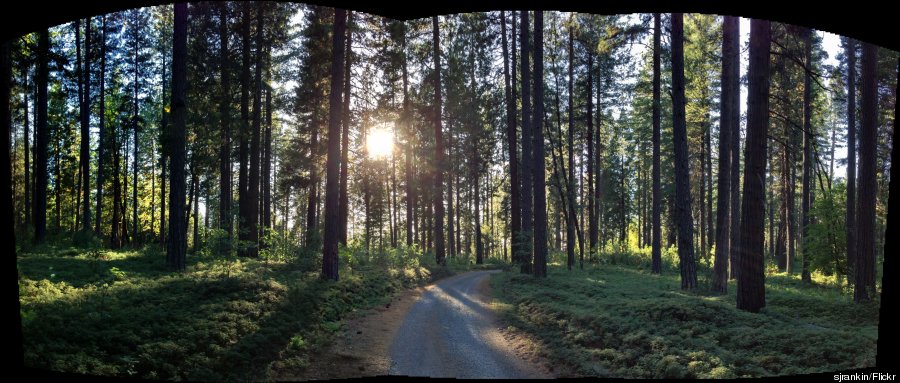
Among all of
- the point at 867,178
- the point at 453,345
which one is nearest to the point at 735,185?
the point at 867,178

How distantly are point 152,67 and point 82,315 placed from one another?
32707mm

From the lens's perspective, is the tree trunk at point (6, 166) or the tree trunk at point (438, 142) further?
the tree trunk at point (438, 142)

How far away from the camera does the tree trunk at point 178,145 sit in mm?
14969

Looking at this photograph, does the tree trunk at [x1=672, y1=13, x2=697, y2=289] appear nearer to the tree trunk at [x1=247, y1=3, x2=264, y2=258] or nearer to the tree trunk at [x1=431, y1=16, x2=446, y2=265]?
the tree trunk at [x1=431, y1=16, x2=446, y2=265]

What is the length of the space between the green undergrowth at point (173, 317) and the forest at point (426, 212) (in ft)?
0.19

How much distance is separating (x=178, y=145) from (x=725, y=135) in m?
20.1

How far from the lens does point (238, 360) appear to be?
7.93 m

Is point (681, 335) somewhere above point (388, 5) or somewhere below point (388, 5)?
below

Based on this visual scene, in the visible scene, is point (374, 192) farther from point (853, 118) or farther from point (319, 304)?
point (853, 118)

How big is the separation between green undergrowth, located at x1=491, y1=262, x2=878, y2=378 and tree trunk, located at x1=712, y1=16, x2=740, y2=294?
2.54 meters

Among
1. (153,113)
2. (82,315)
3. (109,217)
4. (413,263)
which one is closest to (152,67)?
(153,113)

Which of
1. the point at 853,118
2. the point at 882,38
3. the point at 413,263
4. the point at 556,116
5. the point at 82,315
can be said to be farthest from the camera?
the point at 556,116

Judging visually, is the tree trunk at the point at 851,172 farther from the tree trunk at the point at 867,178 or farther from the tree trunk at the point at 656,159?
the tree trunk at the point at 656,159

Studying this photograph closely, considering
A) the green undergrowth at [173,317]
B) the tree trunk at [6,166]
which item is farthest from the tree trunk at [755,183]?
the tree trunk at [6,166]
